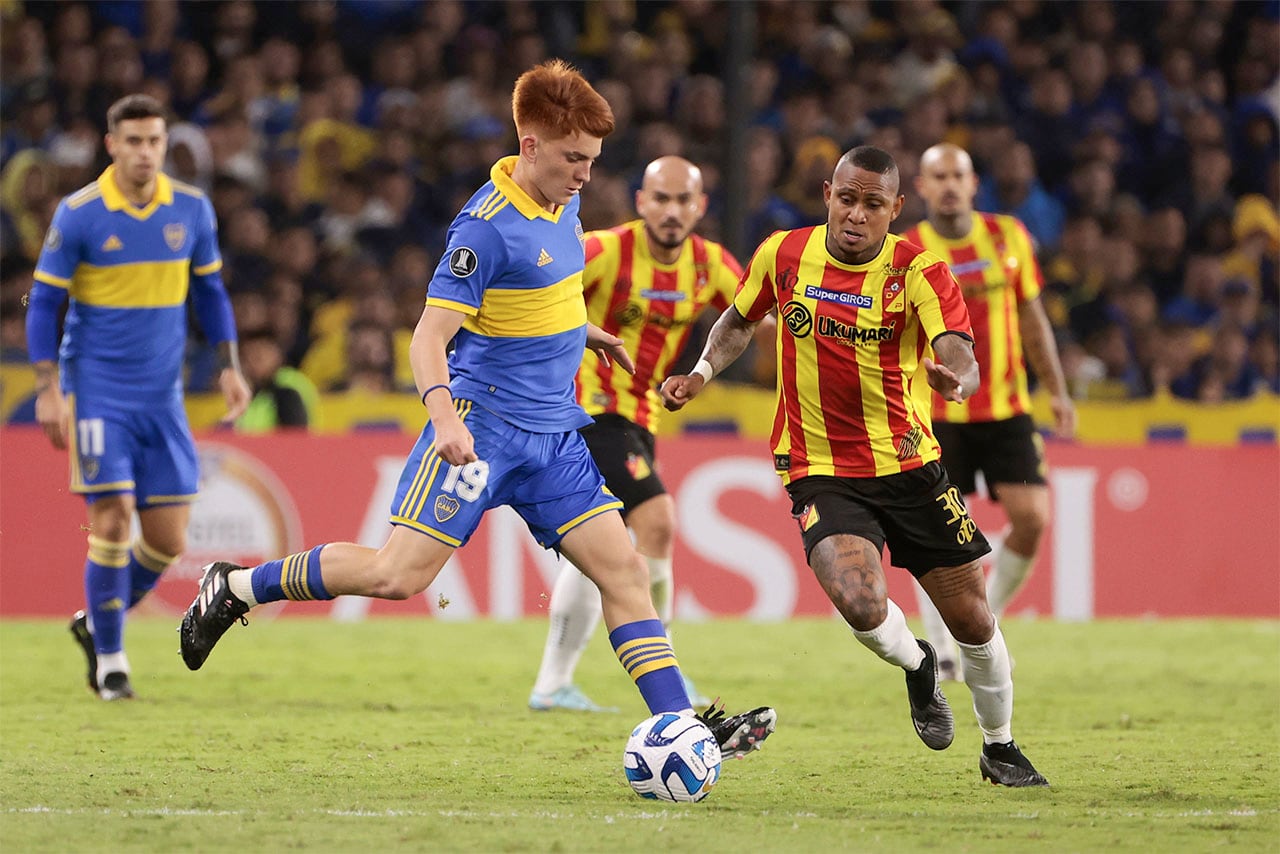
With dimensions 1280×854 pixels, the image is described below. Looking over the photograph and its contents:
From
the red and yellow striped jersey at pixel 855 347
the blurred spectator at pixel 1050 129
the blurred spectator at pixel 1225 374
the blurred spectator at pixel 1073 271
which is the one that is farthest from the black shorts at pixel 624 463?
the blurred spectator at pixel 1050 129

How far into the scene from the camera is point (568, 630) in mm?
8156

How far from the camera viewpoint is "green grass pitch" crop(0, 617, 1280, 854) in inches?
197

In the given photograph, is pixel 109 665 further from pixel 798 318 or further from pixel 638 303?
pixel 798 318

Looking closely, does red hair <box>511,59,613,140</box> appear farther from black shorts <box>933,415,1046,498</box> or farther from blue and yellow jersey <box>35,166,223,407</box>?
black shorts <box>933,415,1046,498</box>

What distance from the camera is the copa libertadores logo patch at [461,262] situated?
18.3ft

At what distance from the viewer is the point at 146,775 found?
19.7 ft

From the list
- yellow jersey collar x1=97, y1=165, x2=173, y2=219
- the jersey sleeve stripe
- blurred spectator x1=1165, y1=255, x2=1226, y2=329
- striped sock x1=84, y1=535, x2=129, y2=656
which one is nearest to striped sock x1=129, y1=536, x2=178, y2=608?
striped sock x1=84, y1=535, x2=129, y2=656

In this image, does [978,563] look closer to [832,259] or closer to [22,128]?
[832,259]

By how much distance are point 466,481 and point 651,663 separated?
84cm

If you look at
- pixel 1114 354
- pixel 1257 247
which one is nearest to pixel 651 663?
pixel 1114 354

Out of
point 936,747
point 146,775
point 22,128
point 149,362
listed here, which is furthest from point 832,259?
point 22,128

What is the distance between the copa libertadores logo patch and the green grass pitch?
5.41 feet

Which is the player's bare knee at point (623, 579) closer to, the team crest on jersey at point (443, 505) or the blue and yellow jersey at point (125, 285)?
the team crest on jersey at point (443, 505)

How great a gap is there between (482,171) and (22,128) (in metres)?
3.72
